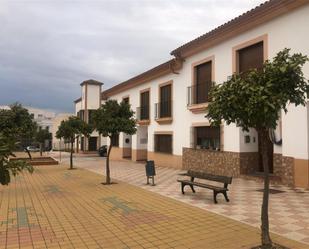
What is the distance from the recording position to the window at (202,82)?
1584cm

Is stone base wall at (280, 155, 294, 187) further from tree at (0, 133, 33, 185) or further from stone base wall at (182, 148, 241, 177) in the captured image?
tree at (0, 133, 33, 185)

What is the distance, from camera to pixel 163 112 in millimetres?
20109

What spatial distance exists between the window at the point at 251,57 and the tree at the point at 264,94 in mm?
7822

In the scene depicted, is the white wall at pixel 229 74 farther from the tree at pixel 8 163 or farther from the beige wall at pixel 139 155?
the tree at pixel 8 163

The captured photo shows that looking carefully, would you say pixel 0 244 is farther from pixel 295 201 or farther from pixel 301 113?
pixel 301 113

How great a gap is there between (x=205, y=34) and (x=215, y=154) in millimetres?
5593

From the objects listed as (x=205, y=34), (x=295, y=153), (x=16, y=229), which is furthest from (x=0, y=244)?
(x=205, y=34)

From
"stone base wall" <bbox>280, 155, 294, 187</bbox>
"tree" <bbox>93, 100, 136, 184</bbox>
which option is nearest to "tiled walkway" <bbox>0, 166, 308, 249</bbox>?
"tree" <bbox>93, 100, 136, 184</bbox>

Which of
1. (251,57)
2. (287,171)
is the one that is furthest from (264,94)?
(251,57)

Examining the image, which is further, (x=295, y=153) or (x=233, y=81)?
(x=295, y=153)

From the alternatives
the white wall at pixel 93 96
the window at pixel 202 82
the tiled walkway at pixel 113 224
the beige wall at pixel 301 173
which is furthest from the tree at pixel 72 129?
the white wall at pixel 93 96

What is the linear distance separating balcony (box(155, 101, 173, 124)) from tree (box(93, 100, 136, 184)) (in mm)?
6060

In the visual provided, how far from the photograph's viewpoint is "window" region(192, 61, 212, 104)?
52.0ft

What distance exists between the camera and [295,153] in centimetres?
1099
